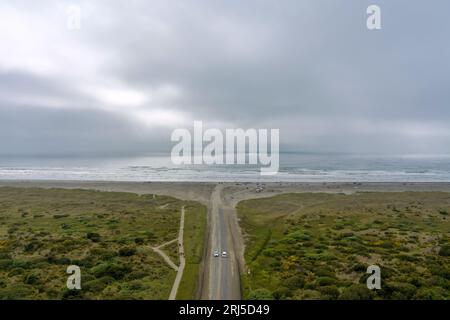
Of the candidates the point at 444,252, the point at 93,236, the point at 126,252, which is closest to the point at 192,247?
the point at 126,252

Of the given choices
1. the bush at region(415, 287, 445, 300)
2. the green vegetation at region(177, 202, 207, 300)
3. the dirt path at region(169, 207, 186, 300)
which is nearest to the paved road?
the green vegetation at region(177, 202, 207, 300)

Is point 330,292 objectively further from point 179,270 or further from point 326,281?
point 179,270

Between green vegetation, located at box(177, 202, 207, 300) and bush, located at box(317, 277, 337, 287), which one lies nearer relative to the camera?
green vegetation, located at box(177, 202, 207, 300)

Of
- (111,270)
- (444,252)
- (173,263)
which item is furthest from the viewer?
(444,252)

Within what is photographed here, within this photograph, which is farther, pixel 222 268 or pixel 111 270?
pixel 222 268

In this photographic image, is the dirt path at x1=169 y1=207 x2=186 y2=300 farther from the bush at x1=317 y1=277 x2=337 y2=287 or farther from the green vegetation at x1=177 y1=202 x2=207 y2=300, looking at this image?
the bush at x1=317 y1=277 x2=337 y2=287
